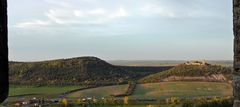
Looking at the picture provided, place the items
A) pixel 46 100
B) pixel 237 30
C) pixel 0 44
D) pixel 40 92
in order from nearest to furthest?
pixel 0 44 → pixel 237 30 → pixel 46 100 → pixel 40 92

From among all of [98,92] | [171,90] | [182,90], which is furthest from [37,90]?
[182,90]

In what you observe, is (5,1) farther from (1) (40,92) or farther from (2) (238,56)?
(1) (40,92)

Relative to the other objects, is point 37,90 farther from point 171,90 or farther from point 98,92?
point 171,90

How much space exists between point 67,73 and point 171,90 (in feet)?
113

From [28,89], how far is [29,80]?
15731mm

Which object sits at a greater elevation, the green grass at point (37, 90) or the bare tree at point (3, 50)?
the bare tree at point (3, 50)

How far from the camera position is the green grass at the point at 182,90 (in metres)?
77.1

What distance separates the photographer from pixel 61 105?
65.1 metres

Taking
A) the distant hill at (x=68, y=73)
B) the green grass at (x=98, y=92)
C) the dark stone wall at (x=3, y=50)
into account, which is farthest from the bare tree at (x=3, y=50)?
the distant hill at (x=68, y=73)

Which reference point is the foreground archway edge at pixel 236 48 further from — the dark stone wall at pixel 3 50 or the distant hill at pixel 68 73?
the distant hill at pixel 68 73

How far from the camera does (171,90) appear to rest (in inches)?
3241

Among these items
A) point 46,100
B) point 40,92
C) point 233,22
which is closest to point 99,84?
point 40,92

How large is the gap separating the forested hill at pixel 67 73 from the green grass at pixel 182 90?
16.1 m

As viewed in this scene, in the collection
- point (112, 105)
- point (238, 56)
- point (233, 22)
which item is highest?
point (233, 22)
